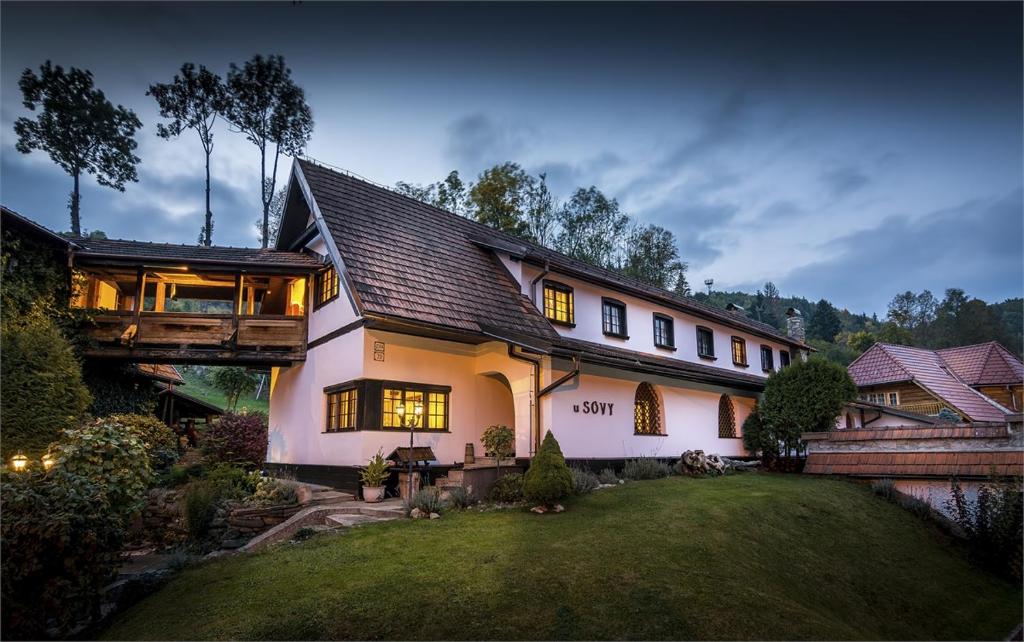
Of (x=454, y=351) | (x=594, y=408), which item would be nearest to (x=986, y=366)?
(x=594, y=408)

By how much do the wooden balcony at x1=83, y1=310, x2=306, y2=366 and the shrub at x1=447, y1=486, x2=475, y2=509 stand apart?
267 inches

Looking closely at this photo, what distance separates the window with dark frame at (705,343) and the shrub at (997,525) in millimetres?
10085

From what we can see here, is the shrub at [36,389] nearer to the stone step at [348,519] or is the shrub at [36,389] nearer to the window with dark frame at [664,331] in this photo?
the stone step at [348,519]

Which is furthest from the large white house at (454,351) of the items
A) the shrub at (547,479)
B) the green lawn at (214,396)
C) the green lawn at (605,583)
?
the green lawn at (214,396)

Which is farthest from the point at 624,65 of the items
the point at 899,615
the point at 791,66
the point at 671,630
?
the point at 899,615

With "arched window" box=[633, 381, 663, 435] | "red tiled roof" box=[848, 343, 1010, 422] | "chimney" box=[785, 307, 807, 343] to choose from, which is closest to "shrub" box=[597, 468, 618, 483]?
"arched window" box=[633, 381, 663, 435]

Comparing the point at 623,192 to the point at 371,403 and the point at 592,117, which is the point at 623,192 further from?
the point at 371,403

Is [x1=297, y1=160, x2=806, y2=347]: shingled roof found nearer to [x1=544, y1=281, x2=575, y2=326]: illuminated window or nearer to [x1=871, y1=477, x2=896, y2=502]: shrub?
[x1=544, y1=281, x2=575, y2=326]: illuminated window

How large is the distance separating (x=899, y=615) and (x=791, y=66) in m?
7.30

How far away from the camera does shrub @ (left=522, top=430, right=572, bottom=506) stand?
9.37m

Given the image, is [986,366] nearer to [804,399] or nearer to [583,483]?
[804,399]

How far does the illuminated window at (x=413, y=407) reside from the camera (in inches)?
479

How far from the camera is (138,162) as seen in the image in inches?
1034

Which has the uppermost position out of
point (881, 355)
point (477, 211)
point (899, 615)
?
point (477, 211)
